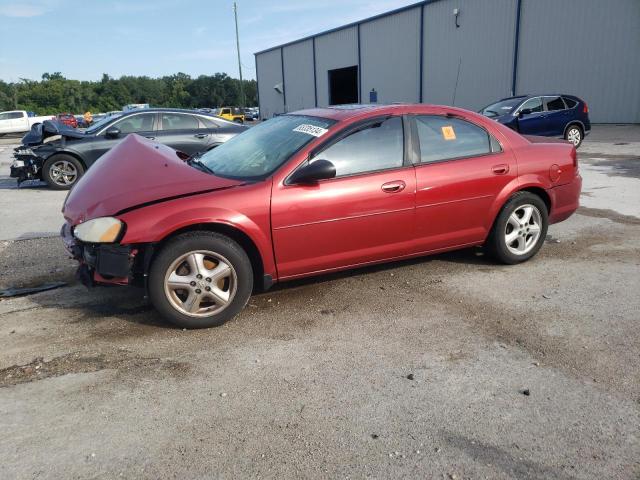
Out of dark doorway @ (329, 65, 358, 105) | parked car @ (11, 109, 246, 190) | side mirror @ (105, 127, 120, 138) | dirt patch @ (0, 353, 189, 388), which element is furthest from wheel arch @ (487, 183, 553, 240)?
dark doorway @ (329, 65, 358, 105)

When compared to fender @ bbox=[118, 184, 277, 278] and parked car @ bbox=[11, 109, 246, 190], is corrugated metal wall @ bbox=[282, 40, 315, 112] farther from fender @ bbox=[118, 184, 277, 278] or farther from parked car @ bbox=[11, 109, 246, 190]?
fender @ bbox=[118, 184, 277, 278]

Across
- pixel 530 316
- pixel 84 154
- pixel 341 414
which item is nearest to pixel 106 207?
pixel 341 414

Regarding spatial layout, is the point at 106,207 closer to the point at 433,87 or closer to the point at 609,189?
the point at 609,189

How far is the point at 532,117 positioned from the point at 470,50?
12.8 m

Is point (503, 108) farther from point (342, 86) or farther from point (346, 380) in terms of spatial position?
point (342, 86)

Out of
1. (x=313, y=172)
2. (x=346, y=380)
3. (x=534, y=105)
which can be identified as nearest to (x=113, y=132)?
(x=313, y=172)

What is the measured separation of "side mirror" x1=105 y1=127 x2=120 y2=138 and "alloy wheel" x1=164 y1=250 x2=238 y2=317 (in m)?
6.89

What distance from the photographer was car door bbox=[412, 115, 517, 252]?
13.9 feet

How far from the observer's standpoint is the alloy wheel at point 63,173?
9.64m

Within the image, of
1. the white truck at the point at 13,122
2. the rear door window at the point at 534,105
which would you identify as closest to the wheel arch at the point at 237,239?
the rear door window at the point at 534,105

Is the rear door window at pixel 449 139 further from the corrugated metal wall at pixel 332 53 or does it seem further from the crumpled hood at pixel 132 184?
the corrugated metal wall at pixel 332 53

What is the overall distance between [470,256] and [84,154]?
25.1 ft

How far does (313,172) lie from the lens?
12.1 ft

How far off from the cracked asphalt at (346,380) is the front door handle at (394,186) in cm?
86
